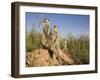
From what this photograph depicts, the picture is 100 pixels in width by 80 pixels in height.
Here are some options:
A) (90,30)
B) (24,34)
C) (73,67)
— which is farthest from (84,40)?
(24,34)

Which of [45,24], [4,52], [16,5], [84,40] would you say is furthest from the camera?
[84,40]

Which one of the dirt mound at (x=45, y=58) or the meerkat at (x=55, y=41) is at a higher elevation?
the meerkat at (x=55, y=41)

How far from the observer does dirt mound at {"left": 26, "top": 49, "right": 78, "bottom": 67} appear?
196 centimetres

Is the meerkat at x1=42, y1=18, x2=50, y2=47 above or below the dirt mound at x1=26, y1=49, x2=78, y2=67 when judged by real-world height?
above

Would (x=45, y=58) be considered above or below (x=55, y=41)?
below

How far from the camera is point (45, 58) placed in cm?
201

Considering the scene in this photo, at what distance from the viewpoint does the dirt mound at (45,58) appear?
196 cm

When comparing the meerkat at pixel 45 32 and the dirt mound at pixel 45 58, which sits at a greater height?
the meerkat at pixel 45 32

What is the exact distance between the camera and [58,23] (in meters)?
2.07

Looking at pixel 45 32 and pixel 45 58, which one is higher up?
pixel 45 32

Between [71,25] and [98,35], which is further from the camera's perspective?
[98,35]

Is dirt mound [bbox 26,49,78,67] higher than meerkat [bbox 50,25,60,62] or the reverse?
the reverse

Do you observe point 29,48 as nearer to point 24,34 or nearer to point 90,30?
point 24,34

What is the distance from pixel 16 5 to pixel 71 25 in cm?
54
